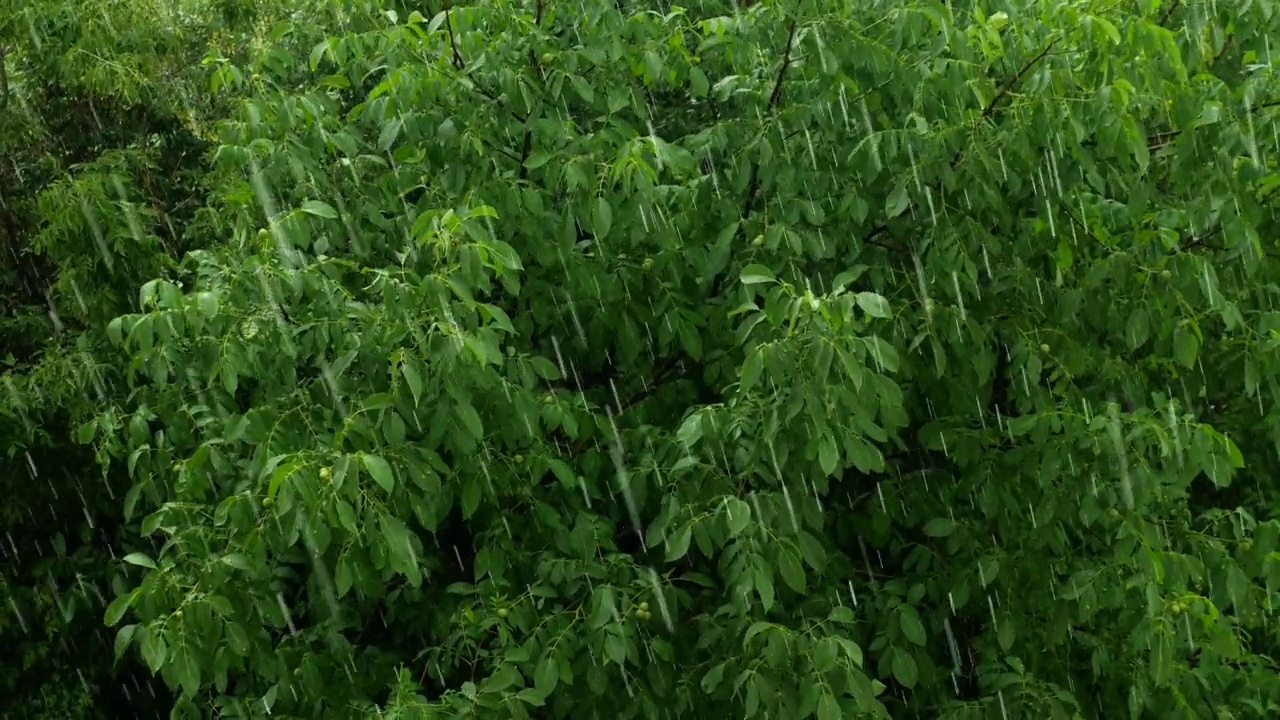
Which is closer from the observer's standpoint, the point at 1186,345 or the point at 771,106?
the point at 1186,345

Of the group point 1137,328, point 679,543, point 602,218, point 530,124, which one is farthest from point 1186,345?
point 530,124

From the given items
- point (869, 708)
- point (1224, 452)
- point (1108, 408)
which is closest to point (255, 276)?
point (869, 708)

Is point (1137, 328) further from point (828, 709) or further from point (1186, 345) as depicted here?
point (828, 709)

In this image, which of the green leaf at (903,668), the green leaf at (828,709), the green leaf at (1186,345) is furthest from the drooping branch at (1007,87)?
the green leaf at (828,709)

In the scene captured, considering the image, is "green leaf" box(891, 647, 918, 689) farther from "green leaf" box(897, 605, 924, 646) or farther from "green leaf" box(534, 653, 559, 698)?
"green leaf" box(534, 653, 559, 698)

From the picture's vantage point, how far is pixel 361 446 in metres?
3.13

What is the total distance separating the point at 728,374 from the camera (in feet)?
13.0

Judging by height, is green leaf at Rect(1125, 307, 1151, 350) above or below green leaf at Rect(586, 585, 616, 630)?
above

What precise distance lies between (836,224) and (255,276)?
1.82 m

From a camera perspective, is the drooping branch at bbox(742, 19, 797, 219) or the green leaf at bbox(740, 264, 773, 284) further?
the drooping branch at bbox(742, 19, 797, 219)

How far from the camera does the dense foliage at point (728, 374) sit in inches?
127

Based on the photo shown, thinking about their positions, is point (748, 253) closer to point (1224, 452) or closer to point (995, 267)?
point (995, 267)

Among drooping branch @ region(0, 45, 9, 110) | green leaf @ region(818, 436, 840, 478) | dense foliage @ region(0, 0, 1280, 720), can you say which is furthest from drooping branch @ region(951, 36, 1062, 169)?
drooping branch @ region(0, 45, 9, 110)

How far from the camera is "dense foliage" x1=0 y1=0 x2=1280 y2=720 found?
10.6 feet
